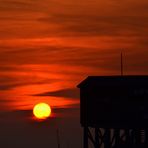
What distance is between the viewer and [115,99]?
98.5 m

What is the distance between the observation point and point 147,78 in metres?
98.2

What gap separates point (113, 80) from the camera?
98688 mm

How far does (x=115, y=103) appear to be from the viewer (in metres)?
98.4

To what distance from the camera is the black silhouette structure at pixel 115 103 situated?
98.0 meters

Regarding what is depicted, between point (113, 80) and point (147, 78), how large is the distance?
8.98 feet

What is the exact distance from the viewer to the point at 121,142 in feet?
336

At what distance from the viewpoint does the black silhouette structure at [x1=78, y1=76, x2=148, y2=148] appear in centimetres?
9800

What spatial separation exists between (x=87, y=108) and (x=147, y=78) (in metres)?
5.46

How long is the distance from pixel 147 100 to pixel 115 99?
2.59 metres

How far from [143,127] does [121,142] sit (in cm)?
476

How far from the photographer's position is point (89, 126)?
100000 mm

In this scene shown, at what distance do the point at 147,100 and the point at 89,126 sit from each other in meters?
5.47

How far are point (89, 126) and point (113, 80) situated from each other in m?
4.40

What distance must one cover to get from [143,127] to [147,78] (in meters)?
3.92
